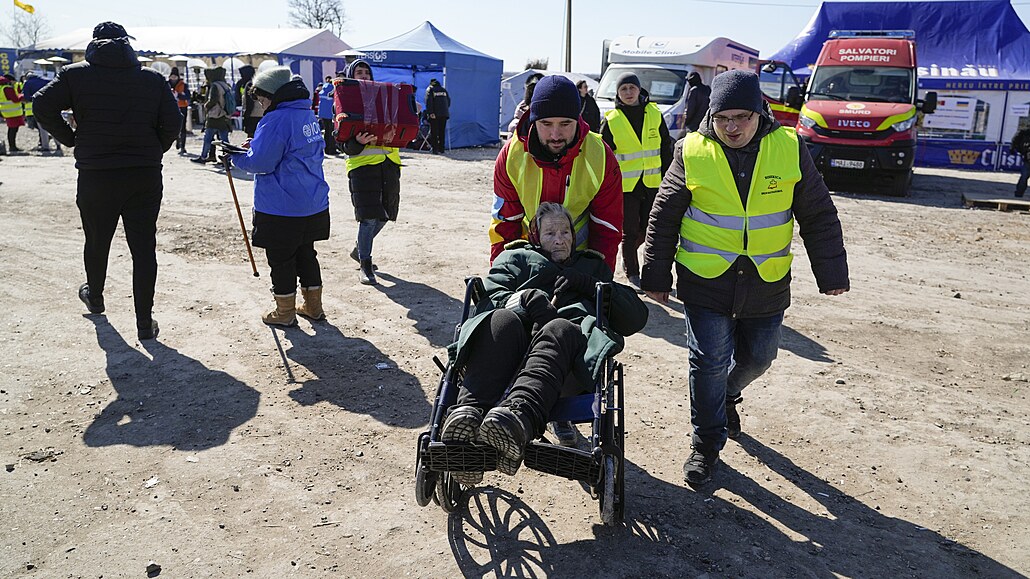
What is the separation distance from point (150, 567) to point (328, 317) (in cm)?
343

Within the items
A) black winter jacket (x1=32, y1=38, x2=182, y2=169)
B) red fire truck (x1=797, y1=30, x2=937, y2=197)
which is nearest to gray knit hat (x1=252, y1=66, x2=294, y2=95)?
black winter jacket (x1=32, y1=38, x2=182, y2=169)

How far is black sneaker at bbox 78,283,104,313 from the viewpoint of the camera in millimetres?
6070

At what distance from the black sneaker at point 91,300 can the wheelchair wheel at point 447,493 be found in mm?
3917

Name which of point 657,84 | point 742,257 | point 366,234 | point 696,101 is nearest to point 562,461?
point 742,257

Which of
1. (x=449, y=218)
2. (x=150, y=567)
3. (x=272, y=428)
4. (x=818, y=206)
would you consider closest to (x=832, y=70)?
(x=449, y=218)

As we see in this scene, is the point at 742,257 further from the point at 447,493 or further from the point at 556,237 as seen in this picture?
the point at 447,493

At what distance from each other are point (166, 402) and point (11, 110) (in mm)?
15951

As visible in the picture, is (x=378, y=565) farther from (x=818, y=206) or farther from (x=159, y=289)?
(x=159, y=289)

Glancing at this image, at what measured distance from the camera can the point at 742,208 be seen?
368 cm

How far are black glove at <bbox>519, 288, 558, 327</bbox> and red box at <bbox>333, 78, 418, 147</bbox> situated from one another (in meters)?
3.55

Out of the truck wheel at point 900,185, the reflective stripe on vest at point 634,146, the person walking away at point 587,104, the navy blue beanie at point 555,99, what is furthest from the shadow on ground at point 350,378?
the truck wheel at point 900,185

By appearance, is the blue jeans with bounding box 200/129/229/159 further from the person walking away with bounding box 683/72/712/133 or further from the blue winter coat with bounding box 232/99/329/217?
the blue winter coat with bounding box 232/99/329/217

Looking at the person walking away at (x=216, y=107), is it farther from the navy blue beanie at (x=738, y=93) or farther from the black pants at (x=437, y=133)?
the navy blue beanie at (x=738, y=93)

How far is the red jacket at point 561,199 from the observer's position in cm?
399
